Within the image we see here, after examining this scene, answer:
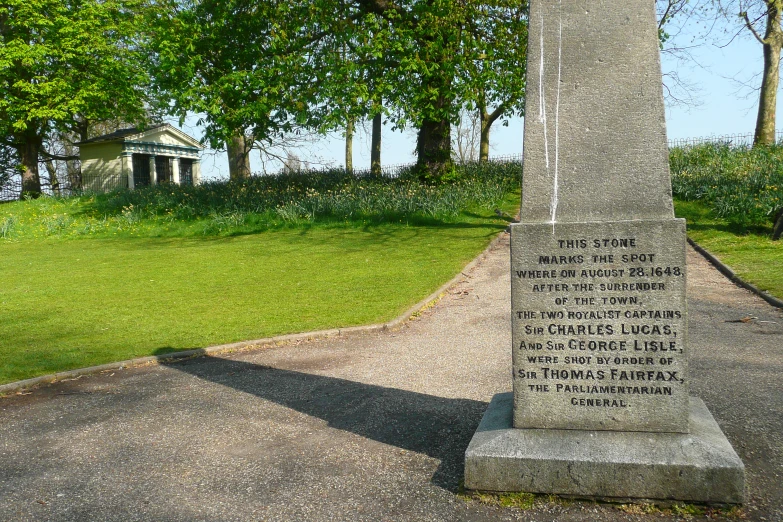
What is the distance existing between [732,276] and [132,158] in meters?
33.9

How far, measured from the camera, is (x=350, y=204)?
20.8m

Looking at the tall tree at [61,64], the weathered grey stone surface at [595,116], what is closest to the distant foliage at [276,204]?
the tall tree at [61,64]

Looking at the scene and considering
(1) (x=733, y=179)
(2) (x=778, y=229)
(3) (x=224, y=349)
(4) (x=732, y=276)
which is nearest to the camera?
(3) (x=224, y=349)

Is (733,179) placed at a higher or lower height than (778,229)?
higher

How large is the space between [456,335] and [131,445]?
13.7 ft

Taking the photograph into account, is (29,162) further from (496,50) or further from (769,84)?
(769,84)

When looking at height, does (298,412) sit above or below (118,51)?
below

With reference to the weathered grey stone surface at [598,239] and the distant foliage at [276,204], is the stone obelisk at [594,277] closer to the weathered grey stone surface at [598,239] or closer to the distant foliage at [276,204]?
the weathered grey stone surface at [598,239]

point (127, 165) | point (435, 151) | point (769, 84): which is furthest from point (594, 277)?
point (127, 165)

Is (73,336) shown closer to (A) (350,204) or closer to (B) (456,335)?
(B) (456,335)

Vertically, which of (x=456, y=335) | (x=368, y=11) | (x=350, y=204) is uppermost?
(x=368, y=11)

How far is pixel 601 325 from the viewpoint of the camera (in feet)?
12.6

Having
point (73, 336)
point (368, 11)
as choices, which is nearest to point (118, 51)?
point (368, 11)

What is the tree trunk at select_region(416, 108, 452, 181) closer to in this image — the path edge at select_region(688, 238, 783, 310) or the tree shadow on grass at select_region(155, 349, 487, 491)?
the path edge at select_region(688, 238, 783, 310)
